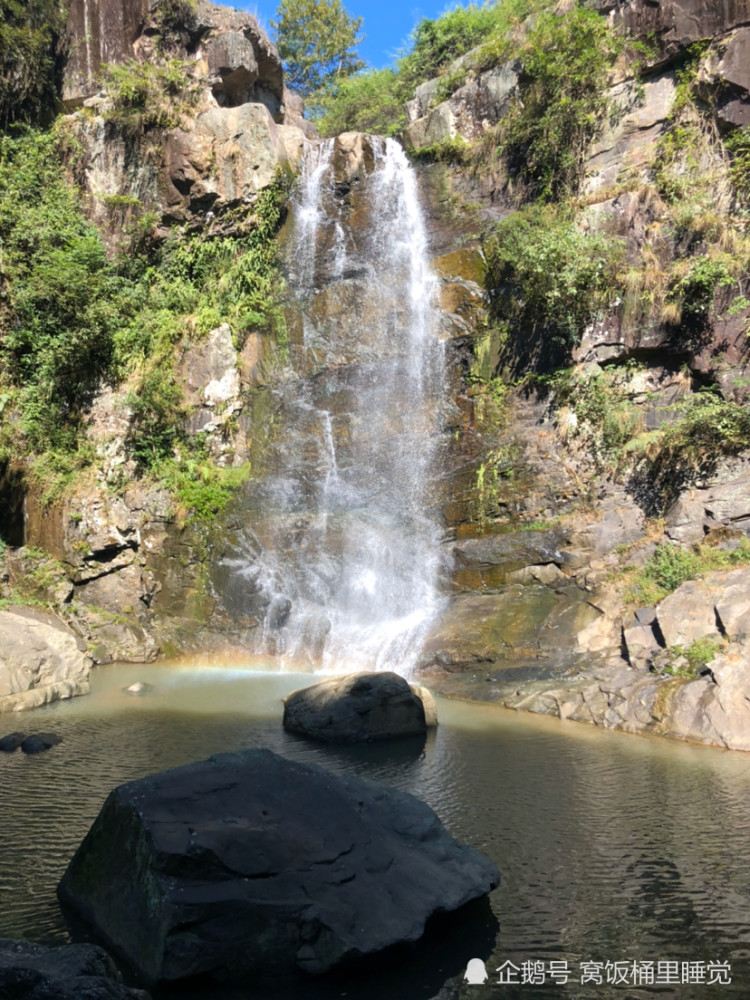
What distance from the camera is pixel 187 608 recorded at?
1512 cm

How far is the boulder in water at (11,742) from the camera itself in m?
8.10

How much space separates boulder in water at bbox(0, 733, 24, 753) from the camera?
8.10m

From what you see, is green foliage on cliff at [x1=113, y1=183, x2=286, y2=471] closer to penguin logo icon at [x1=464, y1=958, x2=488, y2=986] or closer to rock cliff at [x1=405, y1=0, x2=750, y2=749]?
rock cliff at [x1=405, y1=0, x2=750, y2=749]

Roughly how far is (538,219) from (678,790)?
46.4ft

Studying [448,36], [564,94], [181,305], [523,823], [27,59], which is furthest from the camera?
[448,36]

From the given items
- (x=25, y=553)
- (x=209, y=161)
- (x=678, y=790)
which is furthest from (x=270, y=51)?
(x=678, y=790)

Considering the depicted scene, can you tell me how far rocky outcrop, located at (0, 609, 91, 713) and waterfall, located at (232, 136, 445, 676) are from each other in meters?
3.58

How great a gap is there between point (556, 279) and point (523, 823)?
12.3 m

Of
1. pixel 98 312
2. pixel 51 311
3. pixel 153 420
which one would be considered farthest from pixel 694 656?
pixel 51 311

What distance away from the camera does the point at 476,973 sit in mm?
4016

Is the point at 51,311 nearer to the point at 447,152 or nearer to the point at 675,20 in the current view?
the point at 447,152

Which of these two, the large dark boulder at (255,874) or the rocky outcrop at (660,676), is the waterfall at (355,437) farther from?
the large dark boulder at (255,874)

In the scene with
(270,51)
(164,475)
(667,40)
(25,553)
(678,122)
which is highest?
(270,51)

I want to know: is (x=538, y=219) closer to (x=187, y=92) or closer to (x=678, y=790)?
(x=187, y=92)
